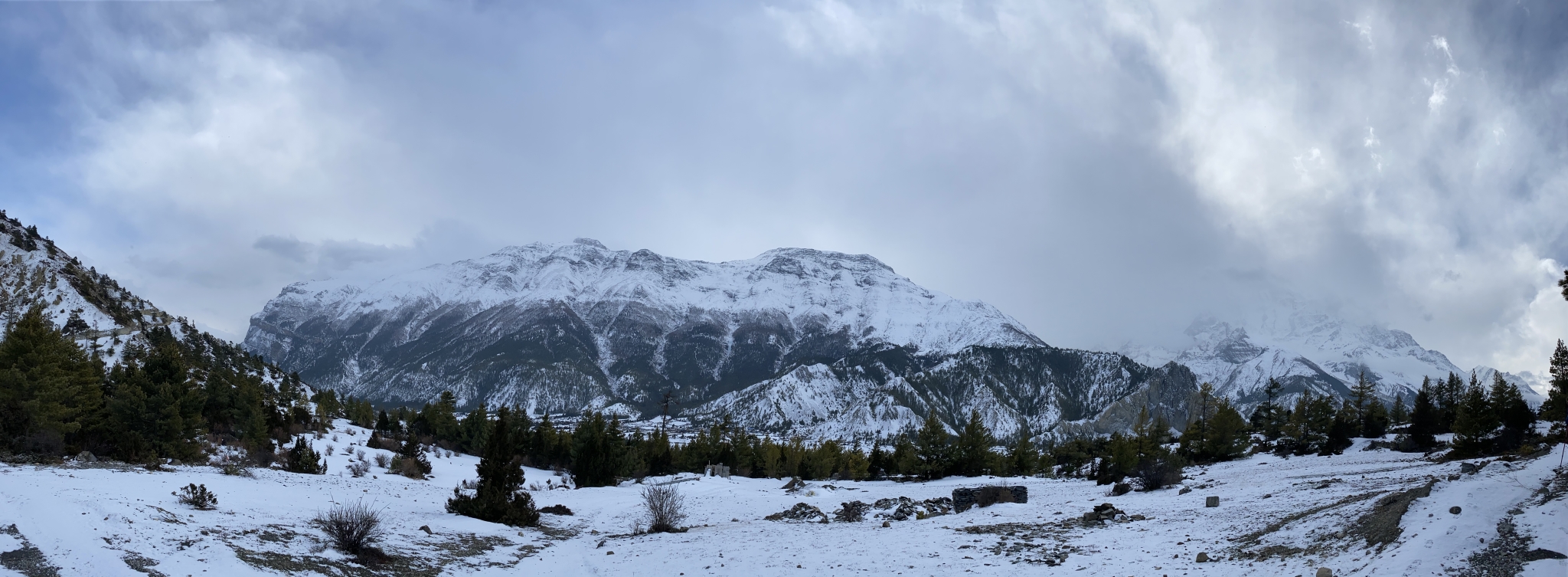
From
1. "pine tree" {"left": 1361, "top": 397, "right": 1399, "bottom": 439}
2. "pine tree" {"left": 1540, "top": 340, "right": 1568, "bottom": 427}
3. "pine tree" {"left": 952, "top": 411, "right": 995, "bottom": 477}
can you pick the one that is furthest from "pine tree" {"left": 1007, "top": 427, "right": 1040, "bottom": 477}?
"pine tree" {"left": 1540, "top": 340, "right": 1568, "bottom": 427}

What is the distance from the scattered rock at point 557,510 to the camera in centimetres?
2615

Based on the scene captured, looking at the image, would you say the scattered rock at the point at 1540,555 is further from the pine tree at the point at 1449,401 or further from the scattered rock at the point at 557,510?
the pine tree at the point at 1449,401

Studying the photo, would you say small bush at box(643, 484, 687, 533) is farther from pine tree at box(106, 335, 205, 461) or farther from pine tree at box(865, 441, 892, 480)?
pine tree at box(865, 441, 892, 480)

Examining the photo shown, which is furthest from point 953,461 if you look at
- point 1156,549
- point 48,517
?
point 48,517

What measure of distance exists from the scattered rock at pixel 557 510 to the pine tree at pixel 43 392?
14672 millimetres

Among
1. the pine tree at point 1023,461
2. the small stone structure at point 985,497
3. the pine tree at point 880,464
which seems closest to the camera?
the small stone structure at point 985,497

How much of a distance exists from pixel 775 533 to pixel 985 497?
1132 centimetres

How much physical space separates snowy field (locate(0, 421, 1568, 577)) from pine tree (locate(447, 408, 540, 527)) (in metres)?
0.81

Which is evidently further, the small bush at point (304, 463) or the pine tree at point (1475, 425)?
the pine tree at point (1475, 425)

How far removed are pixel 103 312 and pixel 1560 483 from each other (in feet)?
252

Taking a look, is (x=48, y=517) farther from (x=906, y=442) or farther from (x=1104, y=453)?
(x=1104, y=453)

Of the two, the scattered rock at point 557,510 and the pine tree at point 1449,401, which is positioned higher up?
the pine tree at point 1449,401

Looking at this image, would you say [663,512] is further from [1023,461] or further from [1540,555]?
[1023,461]

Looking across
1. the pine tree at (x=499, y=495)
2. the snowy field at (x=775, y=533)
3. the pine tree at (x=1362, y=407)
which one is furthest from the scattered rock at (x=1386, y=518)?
the pine tree at (x=1362, y=407)
